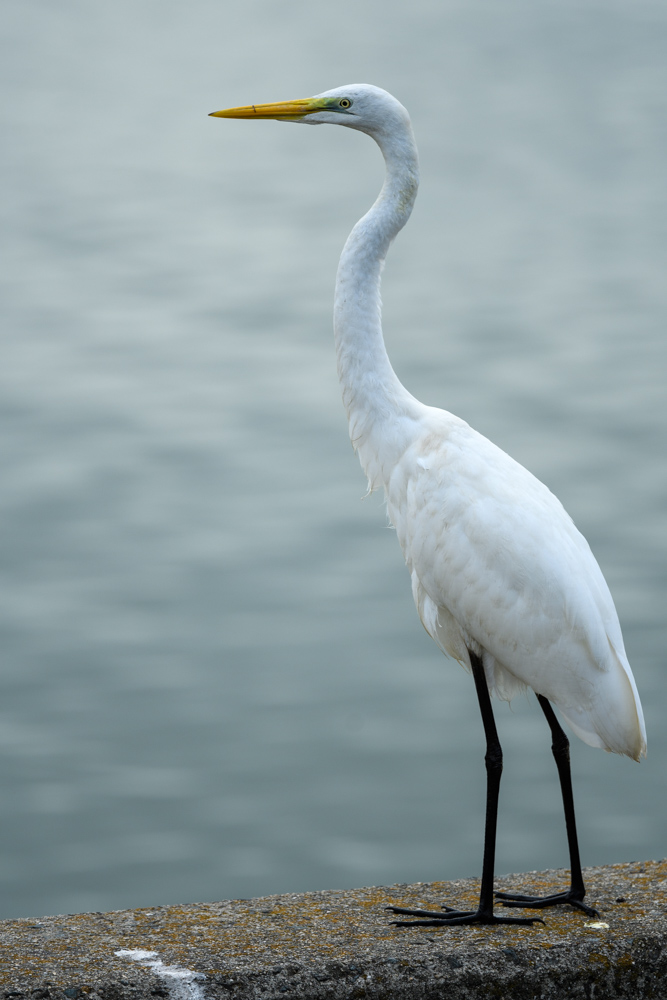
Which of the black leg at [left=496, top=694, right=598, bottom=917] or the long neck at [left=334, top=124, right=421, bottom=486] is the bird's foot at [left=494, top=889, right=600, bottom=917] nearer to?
the black leg at [left=496, top=694, right=598, bottom=917]

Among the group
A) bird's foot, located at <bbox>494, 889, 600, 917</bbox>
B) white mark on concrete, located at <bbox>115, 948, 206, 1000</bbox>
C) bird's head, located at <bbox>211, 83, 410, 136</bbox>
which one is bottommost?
white mark on concrete, located at <bbox>115, 948, 206, 1000</bbox>

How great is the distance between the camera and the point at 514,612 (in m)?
3.39

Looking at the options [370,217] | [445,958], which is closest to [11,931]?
[445,958]

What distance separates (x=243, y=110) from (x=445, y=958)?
2.92 meters

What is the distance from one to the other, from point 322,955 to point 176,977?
383mm

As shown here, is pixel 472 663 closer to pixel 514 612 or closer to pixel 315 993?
pixel 514 612

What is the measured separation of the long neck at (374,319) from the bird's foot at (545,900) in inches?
57.8

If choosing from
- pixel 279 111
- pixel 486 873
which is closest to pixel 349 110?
pixel 279 111

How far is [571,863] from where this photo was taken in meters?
3.22

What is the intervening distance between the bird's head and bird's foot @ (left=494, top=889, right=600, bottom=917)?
259cm

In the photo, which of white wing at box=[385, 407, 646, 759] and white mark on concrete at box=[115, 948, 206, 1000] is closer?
white mark on concrete at box=[115, 948, 206, 1000]

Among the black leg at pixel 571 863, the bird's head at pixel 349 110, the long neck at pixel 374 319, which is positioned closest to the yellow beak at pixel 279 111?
the bird's head at pixel 349 110

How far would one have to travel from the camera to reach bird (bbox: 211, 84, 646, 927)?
336 centimetres

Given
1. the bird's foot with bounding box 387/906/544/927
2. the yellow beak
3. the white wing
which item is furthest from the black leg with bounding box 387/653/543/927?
the yellow beak
